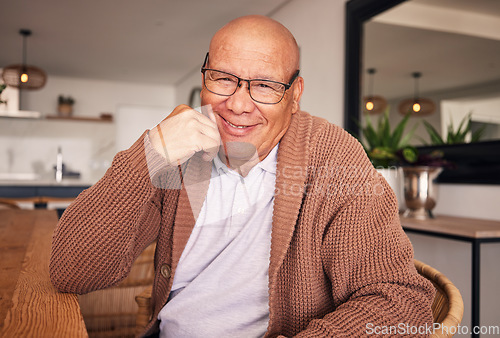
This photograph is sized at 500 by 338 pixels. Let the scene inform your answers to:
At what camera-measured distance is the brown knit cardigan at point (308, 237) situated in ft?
2.62

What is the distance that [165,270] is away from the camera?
1.02m

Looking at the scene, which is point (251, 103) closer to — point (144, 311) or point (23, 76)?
point (144, 311)

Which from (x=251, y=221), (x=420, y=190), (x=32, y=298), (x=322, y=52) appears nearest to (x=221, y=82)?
(x=251, y=221)

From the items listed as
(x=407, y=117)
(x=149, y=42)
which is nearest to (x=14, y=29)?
(x=149, y=42)

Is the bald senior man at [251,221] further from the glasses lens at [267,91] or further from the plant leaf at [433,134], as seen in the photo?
the plant leaf at [433,134]

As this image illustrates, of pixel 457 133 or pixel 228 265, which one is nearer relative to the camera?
pixel 228 265

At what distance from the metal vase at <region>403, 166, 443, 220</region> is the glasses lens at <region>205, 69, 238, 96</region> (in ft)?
4.28

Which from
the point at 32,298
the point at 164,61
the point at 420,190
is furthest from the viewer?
the point at 164,61

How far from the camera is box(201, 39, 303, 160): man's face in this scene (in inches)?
37.3

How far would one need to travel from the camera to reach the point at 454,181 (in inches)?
87.0

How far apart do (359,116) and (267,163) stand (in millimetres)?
2026

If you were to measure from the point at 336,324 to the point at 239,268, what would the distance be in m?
0.32

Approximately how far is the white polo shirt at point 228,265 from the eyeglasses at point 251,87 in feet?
0.49

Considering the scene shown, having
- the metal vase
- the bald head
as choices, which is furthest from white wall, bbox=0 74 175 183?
the bald head
